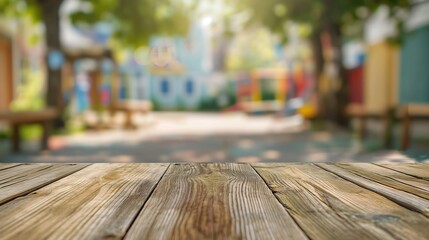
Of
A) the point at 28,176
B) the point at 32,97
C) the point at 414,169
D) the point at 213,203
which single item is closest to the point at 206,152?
the point at 414,169

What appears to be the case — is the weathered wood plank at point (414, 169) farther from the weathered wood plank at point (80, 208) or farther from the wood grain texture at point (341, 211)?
the weathered wood plank at point (80, 208)

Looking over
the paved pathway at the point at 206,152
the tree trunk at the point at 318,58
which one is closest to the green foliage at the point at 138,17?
the tree trunk at the point at 318,58

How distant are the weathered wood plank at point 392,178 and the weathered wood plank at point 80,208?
0.80 m

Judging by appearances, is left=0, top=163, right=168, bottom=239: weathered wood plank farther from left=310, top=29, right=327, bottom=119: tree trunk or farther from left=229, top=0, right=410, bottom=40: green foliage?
left=310, top=29, right=327, bottom=119: tree trunk

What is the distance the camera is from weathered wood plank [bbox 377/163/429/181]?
72.6 inches

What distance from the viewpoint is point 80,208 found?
4.13 feet

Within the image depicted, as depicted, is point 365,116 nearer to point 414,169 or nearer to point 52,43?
point 414,169

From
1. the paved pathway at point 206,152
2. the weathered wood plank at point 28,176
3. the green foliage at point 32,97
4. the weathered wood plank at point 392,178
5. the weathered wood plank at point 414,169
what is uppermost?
the green foliage at point 32,97

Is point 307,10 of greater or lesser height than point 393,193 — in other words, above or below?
above

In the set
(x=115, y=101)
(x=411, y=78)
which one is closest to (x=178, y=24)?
(x=115, y=101)

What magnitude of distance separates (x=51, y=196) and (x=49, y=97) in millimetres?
12132

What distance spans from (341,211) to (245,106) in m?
22.4

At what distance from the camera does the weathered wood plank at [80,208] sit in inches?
41.6

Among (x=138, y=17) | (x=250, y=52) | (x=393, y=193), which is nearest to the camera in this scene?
(x=393, y=193)
